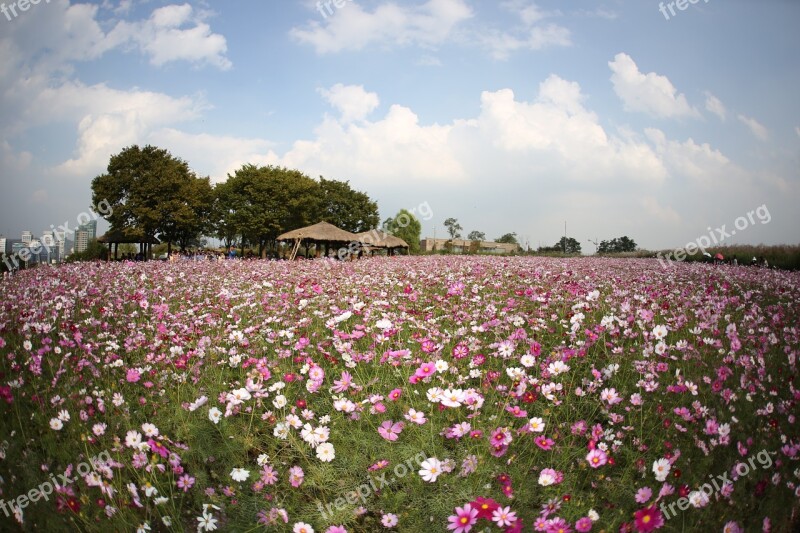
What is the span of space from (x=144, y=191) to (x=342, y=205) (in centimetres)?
2512

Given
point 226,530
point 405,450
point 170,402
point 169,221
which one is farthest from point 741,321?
point 169,221

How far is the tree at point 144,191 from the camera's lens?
1394 inches

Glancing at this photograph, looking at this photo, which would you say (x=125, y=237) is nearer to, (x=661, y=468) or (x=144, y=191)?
(x=144, y=191)

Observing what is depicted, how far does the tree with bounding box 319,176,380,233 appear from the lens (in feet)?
183

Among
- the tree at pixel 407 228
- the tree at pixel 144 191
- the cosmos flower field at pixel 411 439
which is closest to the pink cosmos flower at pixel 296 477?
the cosmos flower field at pixel 411 439

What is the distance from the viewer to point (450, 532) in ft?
8.77

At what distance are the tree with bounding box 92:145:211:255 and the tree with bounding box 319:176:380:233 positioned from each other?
19880 millimetres

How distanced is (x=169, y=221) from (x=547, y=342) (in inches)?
1583

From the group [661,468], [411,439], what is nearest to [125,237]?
[411,439]

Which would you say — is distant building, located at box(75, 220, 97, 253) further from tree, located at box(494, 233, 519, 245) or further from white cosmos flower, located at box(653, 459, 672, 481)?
tree, located at box(494, 233, 519, 245)

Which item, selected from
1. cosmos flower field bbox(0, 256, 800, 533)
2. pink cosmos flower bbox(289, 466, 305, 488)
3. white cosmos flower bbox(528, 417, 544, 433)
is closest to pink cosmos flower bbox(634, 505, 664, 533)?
cosmos flower field bbox(0, 256, 800, 533)

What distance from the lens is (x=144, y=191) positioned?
3556 centimetres

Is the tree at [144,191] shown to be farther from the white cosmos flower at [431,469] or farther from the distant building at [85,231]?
the white cosmos flower at [431,469]

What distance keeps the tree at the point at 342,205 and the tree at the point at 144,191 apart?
65.2 feet
